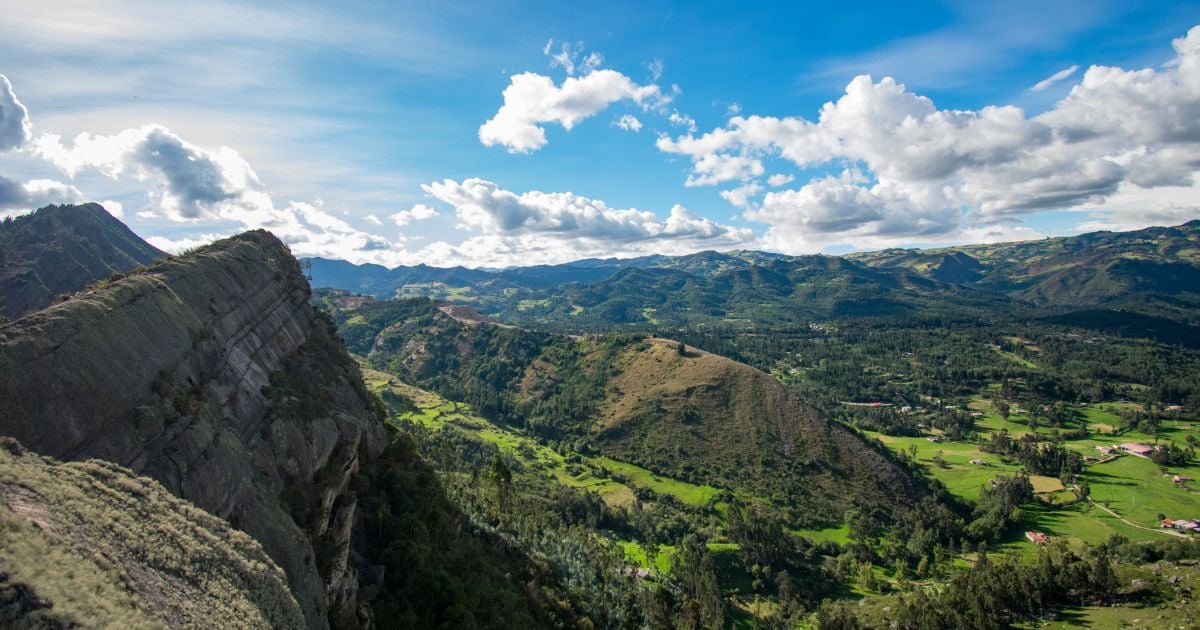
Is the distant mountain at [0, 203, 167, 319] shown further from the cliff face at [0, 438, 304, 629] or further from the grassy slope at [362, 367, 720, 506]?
the cliff face at [0, 438, 304, 629]

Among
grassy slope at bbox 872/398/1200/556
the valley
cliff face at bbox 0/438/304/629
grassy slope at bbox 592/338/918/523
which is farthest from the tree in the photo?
grassy slope at bbox 872/398/1200/556

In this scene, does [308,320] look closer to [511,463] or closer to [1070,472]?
[511,463]

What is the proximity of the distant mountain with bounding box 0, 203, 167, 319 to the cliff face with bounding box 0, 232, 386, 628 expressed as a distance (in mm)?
98029

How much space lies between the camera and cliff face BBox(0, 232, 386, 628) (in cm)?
2859

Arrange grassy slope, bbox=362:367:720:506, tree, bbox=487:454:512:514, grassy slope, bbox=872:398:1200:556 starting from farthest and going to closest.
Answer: grassy slope, bbox=362:367:720:506 → grassy slope, bbox=872:398:1200:556 → tree, bbox=487:454:512:514

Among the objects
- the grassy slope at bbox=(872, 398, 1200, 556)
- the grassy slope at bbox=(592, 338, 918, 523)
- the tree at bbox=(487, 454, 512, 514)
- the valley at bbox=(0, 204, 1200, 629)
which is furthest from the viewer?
the grassy slope at bbox=(592, 338, 918, 523)

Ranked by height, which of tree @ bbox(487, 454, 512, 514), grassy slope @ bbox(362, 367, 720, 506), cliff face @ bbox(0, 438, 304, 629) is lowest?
grassy slope @ bbox(362, 367, 720, 506)

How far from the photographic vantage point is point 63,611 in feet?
55.4

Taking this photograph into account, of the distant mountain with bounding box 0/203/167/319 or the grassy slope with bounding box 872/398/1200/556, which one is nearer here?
the distant mountain with bounding box 0/203/167/319

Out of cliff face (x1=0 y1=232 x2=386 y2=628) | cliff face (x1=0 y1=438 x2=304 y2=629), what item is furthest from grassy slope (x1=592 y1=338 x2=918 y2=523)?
cliff face (x1=0 y1=438 x2=304 y2=629)

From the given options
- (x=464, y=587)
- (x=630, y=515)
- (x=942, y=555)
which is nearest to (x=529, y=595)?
(x=464, y=587)

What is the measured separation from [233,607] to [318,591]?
1131 cm

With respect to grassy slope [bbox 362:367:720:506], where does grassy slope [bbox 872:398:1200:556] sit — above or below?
below

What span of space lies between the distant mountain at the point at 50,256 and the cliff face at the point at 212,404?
98.0 meters
